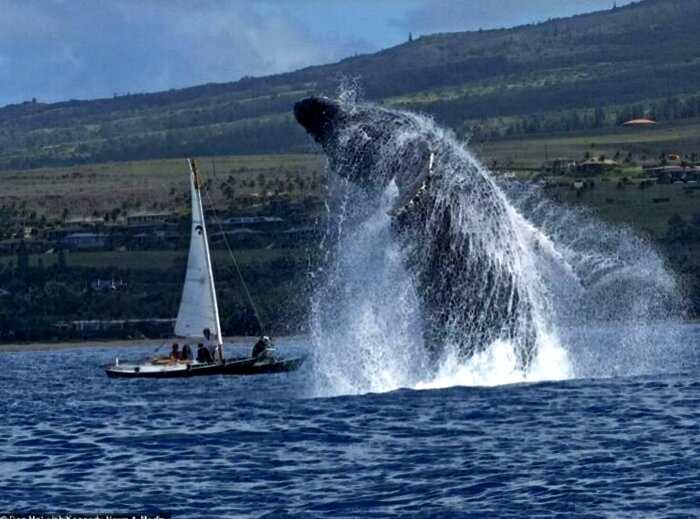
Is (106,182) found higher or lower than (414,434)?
higher

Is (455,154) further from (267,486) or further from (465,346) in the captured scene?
(267,486)

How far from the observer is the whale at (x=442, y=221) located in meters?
39.9

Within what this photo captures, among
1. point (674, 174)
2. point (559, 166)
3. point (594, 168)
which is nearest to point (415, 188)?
point (674, 174)

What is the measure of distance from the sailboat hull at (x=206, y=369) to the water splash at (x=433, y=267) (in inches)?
767

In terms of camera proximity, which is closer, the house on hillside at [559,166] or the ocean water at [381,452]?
the ocean water at [381,452]

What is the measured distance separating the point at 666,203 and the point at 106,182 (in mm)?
78162

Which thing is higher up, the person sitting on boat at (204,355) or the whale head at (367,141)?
the whale head at (367,141)

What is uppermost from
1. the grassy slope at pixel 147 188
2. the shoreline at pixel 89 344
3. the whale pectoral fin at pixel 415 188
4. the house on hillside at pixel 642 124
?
the house on hillside at pixel 642 124

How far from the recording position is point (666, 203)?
128 meters

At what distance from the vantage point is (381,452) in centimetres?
3297

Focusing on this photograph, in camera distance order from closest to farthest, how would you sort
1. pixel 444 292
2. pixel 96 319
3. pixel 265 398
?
pixel 444 292
pixel 265 398
pixel 96 319

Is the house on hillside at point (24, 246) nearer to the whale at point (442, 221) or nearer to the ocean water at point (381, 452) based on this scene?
the ocean water at point (381, 452)

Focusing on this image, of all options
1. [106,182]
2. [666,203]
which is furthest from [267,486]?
[106,182]

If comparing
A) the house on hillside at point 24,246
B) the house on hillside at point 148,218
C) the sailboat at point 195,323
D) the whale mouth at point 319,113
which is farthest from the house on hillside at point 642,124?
the whale mouth at point 319,113
